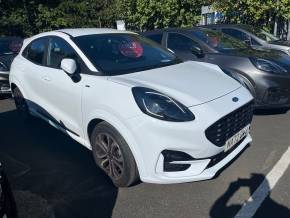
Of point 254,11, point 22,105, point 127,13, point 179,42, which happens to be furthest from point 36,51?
point 127,13

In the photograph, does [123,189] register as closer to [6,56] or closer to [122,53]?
[122,53]

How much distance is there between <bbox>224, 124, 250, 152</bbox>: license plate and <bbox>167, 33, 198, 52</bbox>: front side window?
10.5 ft

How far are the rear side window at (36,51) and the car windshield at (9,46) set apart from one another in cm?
370

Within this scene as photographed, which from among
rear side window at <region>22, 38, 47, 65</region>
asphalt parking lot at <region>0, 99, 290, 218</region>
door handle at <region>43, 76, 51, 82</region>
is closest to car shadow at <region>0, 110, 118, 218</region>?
asphalt parking lot at <region>0, 99, 290, 218</region>

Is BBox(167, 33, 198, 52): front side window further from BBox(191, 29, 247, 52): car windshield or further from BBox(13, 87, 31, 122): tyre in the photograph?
BBox(13, 87, 31, 122): tyre

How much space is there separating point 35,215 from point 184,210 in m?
1.40

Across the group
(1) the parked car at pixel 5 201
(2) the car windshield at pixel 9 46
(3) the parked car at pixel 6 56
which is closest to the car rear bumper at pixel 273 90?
(1) the parked car at pixel 5 201

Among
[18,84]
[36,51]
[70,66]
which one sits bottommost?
[18,84]

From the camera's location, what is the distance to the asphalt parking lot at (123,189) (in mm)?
3383

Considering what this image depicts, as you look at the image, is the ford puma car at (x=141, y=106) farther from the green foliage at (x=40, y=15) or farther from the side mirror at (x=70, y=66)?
the green foliage at (x=40, y=15)

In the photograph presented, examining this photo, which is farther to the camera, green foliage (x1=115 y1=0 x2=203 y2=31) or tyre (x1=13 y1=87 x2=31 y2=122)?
green foliage (x1=115 y1=0 x2=203 y2=31)

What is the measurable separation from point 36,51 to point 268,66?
359 centimetres

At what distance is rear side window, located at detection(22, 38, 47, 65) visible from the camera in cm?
504

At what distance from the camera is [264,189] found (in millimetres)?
3605
